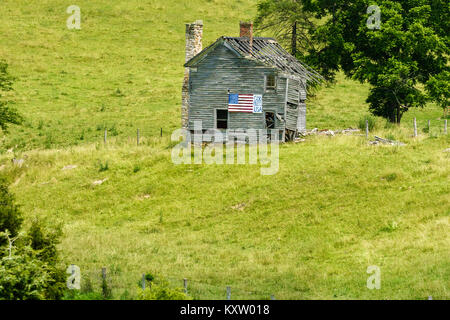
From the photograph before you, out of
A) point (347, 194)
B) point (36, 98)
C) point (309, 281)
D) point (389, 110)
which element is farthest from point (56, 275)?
point (36, 98)

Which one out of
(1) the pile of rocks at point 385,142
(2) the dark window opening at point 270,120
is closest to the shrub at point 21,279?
(1) the pile of rocks at point 385,142

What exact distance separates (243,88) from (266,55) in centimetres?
256

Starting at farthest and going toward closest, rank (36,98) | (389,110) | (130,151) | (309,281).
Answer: (36,98), (389,110), (130,151), (309,281)

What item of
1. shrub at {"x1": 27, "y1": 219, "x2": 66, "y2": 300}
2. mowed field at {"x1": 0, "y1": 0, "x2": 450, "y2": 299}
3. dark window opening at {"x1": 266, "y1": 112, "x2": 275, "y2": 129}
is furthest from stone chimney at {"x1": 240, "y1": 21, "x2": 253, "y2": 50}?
shrub at {"x1": 27, "y1": 219, "x2": 66, "y2": 300}

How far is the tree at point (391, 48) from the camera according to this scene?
43.3 m

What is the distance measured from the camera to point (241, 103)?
141 ft

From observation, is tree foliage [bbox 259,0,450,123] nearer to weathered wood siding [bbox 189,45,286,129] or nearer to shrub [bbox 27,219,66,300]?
weathered wood siding [bbox 189,45,286,129]

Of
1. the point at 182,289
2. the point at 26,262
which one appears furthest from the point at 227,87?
the point at 26,262

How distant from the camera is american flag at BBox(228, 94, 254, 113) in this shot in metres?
43.0

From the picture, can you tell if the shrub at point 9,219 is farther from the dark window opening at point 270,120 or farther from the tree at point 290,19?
the tree at point 290,19

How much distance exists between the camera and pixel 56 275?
2164 cm

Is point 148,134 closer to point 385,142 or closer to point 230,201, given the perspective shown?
point 230,201
